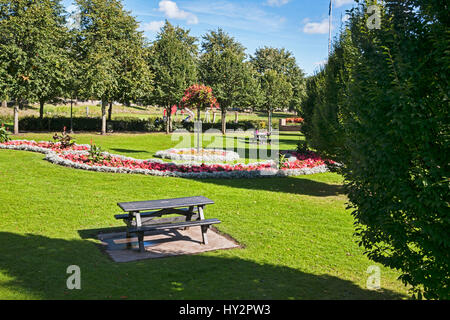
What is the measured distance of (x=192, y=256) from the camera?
7629mm

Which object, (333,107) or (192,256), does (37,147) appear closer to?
(333,107)

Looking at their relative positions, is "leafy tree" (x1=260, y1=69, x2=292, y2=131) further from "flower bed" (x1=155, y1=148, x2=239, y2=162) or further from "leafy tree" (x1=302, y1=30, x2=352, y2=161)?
"leafy tree" (x1=302, y1=30, x2=352, y2=161)

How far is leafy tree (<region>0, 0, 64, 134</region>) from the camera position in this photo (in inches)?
1153

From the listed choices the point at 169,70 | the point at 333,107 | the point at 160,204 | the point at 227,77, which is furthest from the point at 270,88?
the point at 160,204

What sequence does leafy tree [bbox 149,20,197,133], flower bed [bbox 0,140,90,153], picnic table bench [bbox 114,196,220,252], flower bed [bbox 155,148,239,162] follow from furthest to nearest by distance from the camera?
1. leafy tree [bbox 149,20,197,133]
2. flower bed [bbox 155,148,239,162]
3. flower bed [bbox 0,140,90,153]
4. picnic table bench [bbox 114,196,220,252]

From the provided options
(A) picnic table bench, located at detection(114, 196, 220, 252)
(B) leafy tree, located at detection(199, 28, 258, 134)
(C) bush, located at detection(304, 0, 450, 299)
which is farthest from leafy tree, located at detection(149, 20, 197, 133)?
(C) bush, located at detection(304, 0, 450, 299)

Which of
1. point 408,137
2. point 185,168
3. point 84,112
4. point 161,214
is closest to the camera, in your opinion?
point 408,137

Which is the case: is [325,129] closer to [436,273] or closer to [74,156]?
[436,273]

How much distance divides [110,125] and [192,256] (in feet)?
113

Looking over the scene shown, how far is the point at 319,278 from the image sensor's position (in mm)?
6695

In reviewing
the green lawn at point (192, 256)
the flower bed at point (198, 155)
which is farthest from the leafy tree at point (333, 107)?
the flower bed at point (198, 155)

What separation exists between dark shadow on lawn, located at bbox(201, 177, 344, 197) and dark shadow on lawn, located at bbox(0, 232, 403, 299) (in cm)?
744
